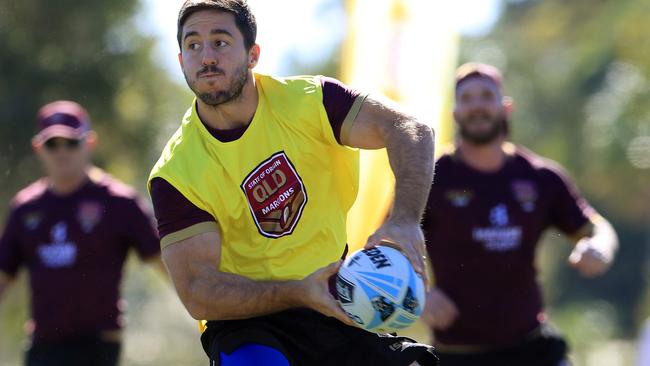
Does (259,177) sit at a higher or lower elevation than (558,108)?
lower

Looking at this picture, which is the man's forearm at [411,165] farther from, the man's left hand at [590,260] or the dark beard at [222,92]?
the man's left hand at [590,260]

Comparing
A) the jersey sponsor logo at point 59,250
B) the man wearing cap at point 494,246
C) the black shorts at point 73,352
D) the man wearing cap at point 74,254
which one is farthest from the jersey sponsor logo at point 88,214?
the man wearing cap at point 494,246

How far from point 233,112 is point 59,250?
3281mm

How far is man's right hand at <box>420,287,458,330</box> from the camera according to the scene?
7527 mm

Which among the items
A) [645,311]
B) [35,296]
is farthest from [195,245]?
[645,311]

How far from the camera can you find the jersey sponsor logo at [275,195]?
217 inches

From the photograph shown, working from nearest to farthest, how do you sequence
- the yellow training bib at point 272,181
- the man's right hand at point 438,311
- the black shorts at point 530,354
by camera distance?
the yellow training bib at point 272,181
the man's right hand at point 438,311
the black shorts at point 530,354

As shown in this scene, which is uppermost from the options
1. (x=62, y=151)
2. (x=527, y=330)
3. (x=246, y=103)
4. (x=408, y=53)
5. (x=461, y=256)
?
(x=408, y=53)

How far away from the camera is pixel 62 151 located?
29.0 ft

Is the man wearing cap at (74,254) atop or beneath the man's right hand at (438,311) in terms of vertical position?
atop

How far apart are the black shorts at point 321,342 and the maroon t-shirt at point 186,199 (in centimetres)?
50

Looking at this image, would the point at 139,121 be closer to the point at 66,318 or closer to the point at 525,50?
the point at 66,318

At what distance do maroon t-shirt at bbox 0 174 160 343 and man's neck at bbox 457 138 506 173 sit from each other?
7.20 ft

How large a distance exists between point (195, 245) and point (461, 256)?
2.85m
